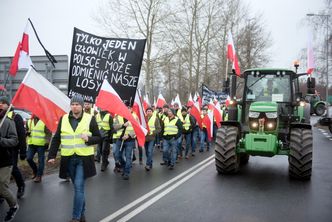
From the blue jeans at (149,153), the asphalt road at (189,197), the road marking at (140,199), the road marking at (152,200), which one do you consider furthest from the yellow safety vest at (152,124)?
the road marking at (152,200)

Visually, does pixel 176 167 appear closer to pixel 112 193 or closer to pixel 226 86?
pixel 226 86

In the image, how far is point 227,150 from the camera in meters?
8.92

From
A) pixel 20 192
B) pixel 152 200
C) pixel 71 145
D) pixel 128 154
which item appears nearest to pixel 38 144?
pixel 20 192

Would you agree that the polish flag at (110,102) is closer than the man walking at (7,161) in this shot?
No

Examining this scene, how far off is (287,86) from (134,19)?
60.1ft

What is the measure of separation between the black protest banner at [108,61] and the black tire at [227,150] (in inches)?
95.2

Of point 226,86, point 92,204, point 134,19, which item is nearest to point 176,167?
point 226,86

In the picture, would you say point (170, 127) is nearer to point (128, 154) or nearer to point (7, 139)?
point (128, 154)

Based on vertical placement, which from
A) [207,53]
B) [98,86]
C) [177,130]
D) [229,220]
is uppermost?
[207,53]

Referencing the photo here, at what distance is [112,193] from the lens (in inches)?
290

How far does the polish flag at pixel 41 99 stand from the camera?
20.2 ft

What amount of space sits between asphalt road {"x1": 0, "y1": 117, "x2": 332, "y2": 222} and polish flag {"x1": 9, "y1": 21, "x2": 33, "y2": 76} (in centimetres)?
249

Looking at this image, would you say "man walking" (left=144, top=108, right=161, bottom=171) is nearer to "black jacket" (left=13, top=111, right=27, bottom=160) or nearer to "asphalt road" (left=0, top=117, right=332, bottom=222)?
"asphalt road" (left=0, top=117, right=332, bottom=222)

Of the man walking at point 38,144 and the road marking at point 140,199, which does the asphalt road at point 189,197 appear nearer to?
the road marking at point 140,199
